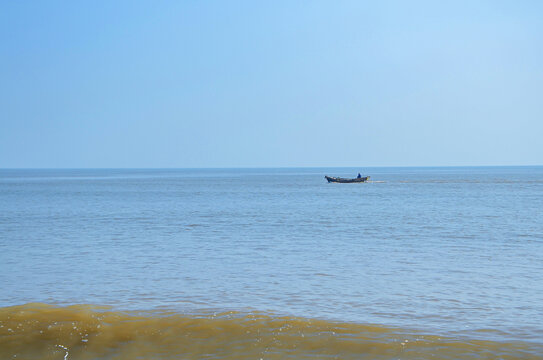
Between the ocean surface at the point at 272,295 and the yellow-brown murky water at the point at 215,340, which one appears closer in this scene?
the yellow-brown murky water at the point at 215,340

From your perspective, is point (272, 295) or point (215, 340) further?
point (272, 295)

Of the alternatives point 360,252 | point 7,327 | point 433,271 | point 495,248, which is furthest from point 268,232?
point 7,327

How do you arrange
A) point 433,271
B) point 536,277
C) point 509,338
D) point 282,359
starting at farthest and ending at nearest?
point 433,271 → point 536,277 → point 509,338 → point 282,359

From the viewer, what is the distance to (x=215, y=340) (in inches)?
385

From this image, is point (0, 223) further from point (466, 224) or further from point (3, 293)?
point (466, 224)

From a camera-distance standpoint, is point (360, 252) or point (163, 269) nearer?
point (163, 269)

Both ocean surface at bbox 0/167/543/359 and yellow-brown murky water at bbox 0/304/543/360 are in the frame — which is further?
ocean surface at bbox 0/167/543/359

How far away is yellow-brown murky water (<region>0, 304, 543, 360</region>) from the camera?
29.7 feet

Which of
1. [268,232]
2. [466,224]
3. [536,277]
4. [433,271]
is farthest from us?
[466,224]

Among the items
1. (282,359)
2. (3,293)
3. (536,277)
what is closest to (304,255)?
(536,277)

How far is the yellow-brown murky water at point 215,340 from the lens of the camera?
904cm

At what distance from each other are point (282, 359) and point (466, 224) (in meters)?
25.3

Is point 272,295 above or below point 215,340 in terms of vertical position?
below

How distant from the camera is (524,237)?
25.3m
